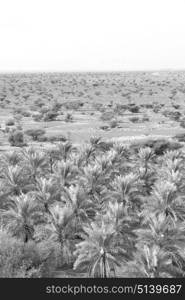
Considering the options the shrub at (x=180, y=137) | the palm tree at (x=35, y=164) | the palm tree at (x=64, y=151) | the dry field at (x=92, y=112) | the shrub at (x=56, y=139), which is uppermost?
the palm tree at (x=35, y=164)

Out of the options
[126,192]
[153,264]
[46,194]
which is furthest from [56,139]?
[153,264]

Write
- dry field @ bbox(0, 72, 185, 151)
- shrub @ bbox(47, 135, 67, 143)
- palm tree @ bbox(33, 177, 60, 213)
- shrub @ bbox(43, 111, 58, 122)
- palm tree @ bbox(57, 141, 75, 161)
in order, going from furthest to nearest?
shrub @ bbox(43, 111, 58, 122)
dry field @ bbox(0, 72, 185, 151)
shrub @ bbox(47, 135, 67, 143)
palm tree @ bbox(57, 141, 75, 161)
palm tree @ bbox(33, 177, 60, 213)

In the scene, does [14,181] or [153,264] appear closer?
[153,264]

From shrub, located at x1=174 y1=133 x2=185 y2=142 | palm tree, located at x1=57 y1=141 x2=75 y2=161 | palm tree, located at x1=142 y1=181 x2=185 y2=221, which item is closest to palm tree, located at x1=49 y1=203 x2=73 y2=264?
palm tree, located at x1=142 y1=181 x2=185 y2=221

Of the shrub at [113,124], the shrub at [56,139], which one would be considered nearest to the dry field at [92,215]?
the shrub at [56,139]

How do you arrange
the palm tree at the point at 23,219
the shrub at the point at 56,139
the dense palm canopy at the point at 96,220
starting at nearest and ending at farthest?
the dense palm canopy at the point at 96,220, the palm tree at the point at 23,219, the shrub at the point at 56,139

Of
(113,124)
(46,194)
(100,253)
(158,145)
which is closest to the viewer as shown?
(100,253)

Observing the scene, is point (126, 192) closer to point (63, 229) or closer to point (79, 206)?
point (79, 206)

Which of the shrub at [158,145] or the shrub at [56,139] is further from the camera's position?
the shrub at [56,139]

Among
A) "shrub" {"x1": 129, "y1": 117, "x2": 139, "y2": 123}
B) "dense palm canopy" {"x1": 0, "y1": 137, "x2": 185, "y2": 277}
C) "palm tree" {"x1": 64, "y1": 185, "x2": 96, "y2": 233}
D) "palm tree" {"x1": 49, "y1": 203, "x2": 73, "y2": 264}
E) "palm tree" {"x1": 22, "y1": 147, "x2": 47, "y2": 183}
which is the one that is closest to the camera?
"dense palm canopy" {"x1": 0, "y1": 137, "x2": 185, "y2": 277}

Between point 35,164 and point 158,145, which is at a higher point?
point 35,164

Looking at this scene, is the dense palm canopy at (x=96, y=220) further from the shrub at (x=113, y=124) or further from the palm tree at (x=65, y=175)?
the shrub at (x=113, y=124)

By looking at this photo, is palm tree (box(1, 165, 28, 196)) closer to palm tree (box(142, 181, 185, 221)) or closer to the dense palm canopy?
the dense palm canopy

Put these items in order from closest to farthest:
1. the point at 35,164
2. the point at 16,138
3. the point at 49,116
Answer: the point at 35,164, the point at 16,138, the point at 49,116
